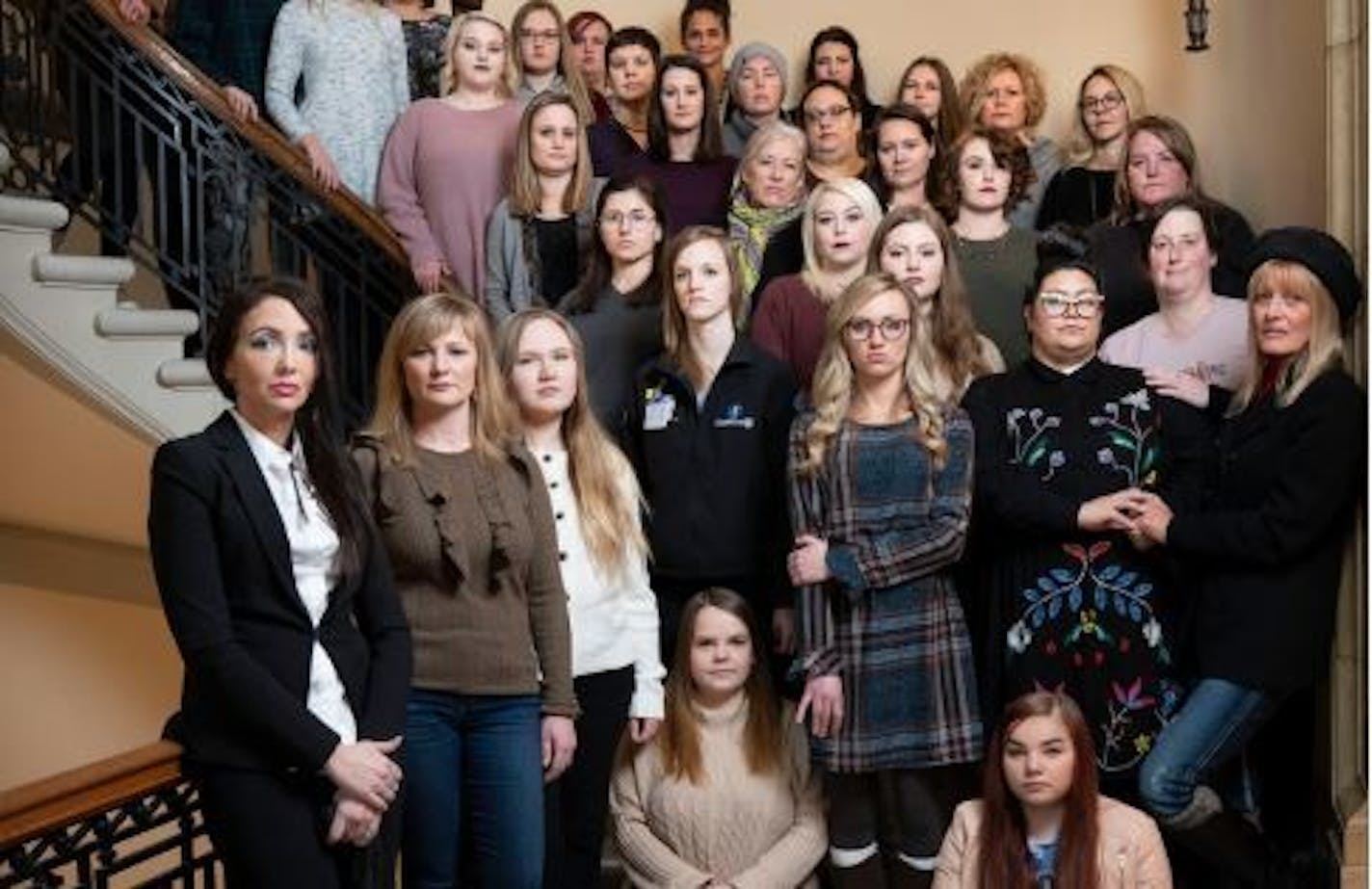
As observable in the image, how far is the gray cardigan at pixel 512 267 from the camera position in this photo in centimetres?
512

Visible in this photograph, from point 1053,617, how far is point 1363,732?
63 cm

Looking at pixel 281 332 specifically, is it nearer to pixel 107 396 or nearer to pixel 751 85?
pixel 107 396

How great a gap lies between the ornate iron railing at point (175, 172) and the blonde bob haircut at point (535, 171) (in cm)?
54

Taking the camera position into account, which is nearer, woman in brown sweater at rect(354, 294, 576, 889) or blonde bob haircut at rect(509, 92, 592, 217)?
woman in brown sweater at rect(354, 294, 576, 889)

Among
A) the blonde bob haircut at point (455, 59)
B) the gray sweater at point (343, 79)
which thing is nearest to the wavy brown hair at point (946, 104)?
the blonde bob haircut at point (455, 59)

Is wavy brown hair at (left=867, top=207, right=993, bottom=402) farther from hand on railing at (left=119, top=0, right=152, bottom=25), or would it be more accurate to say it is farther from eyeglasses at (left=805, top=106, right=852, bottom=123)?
hand on railing at (left=119, top=0, right=152, bottom=25)

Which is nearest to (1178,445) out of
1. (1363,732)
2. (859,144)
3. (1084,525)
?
(1084,525)

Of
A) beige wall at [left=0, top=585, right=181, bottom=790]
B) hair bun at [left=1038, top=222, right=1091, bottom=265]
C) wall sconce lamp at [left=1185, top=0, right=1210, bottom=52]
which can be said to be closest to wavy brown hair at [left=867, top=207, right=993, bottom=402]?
hair bun at [left=1038, top=222, right=1091, bottom=265]

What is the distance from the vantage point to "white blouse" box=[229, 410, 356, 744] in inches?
122

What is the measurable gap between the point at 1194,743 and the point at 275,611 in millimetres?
1880

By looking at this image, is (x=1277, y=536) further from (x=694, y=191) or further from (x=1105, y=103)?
(x=1105, y=103)

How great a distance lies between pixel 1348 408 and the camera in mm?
3971

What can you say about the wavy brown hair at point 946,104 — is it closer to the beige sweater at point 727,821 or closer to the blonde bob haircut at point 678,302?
the blonde bob haircut at point 678,302

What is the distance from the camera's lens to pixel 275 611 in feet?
9.96
